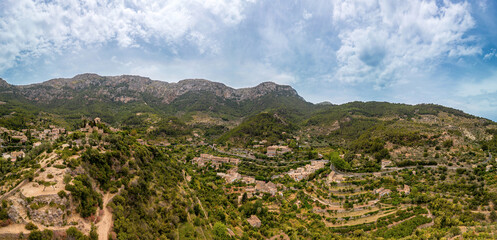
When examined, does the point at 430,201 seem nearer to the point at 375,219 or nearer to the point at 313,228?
the point at 375,219

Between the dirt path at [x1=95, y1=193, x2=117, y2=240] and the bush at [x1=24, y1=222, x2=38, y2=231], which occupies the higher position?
the bush at [x1=24, y1=222, x2=38, y2=231]

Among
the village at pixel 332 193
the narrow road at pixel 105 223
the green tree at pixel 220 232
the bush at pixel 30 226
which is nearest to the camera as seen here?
the bush at pixel 30 226

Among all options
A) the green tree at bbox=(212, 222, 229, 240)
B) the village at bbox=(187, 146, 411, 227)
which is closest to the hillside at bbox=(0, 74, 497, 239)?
the green tree at bbox=(212, 222, 229, 240)

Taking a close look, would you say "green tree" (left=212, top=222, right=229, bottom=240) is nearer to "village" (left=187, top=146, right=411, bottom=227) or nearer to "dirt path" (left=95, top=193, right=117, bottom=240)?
"village" (left=187, top=146, right=411, bottom=227)

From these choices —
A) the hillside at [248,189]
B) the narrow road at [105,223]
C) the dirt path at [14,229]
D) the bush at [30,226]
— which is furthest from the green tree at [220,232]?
the dirt path at [14,229]

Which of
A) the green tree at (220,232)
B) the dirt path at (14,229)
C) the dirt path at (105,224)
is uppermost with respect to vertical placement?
the dirt path at (14,229)

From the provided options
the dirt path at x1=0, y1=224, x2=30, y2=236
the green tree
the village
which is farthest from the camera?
the village

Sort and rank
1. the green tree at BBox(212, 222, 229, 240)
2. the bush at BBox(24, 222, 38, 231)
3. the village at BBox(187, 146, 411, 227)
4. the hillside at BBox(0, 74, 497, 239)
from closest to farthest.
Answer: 1. the bush at BBox(24, 222, 38, 231)
2. the hillside at BBox(0, 74, 497, 239)
3. the green tree at BBox(212, 222, 229, 240)
4. the village at BBox(187, 146, 411, 227)

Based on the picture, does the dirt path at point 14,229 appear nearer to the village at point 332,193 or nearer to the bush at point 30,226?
the bush at point 30,226

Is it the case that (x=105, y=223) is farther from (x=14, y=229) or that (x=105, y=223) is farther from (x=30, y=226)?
(x=14, y=229)

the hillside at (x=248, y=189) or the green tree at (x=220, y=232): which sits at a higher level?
the hillside at (x=248, y=189)

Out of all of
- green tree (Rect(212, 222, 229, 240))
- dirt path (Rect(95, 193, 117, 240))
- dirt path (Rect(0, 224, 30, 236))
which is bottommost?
green tree (Rect(212, 222, 229, 240))
